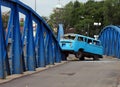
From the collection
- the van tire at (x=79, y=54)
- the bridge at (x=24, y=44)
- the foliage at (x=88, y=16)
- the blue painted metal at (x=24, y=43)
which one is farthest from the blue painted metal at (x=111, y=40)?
the foliage at (x=88, y=16)

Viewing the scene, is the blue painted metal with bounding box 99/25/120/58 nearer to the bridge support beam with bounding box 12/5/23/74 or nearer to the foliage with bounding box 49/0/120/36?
the bridge support beam with bounding box 12/5/23/74

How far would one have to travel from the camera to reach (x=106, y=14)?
102 meters

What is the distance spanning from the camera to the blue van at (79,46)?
38062 mm

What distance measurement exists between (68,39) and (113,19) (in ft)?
209

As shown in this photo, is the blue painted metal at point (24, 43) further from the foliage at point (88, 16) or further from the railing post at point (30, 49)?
the foliage at point (88, 16)

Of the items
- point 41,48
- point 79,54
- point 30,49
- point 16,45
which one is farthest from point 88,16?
point 16,45

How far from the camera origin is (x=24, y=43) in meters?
23.3

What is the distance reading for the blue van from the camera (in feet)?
125

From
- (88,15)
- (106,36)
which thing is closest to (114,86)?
(106,36)

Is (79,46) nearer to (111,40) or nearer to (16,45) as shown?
(16,45)

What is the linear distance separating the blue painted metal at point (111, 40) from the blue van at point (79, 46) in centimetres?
1194

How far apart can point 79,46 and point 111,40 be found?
21692 mm

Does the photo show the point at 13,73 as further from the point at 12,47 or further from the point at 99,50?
the point at 99,50

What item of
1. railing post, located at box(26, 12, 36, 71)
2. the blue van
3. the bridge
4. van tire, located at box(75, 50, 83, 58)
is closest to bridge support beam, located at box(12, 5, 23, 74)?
the bridge
